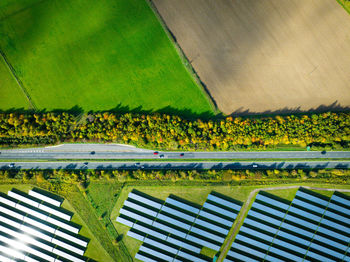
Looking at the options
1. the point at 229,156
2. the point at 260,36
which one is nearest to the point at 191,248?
the point at 229,156

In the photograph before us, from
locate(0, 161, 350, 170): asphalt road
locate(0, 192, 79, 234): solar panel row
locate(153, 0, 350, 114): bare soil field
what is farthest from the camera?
locate(153, 0, 350, 114): bare soil field

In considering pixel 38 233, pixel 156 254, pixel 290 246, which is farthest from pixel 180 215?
pixel 38 233

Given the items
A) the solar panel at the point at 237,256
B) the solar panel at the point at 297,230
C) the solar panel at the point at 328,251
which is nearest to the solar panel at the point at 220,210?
the solar panel at the point at 237,256

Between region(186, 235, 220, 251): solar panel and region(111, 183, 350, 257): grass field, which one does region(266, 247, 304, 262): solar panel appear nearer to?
region(111, 183, 350, 257): grass field

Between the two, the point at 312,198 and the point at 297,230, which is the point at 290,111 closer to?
the point at 312,198

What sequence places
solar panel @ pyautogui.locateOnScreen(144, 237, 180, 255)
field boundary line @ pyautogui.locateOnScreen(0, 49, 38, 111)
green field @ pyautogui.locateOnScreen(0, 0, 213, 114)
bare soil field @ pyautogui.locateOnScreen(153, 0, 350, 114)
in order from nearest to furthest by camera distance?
solar panel @ pyautogui.locateOnScreen(144, 237, 180, 255) → bare soil field @ pyautogui.locateOnScreen(153, 0, 350, 114) → green field @ pyautogui.locateOnScreen(0, 0, 213, 114) → field boundary line @ pyautogui.locateOnScreen(0, 49, 38, 111)

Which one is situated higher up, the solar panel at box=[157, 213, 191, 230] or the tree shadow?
the tree shadow

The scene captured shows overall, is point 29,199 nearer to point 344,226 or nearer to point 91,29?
point 91,29

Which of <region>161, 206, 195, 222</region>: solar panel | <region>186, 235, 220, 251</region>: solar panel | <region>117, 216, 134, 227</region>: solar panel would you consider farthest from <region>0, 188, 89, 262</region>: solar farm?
<region>186, 235, 220, 251</region>: solar panel
